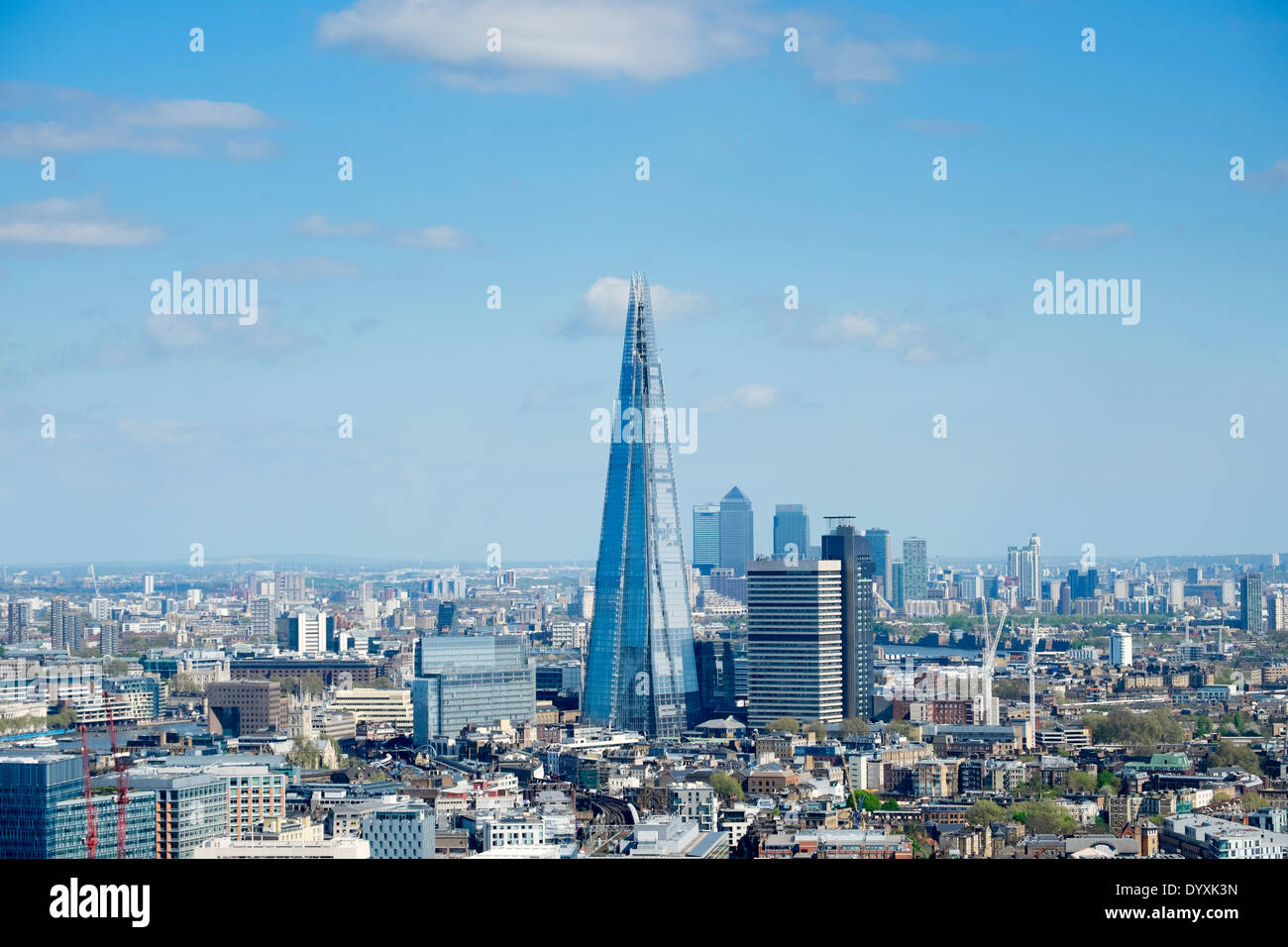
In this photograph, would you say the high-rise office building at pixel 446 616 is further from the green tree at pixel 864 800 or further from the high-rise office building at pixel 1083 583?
the green tree at pixel 864 800

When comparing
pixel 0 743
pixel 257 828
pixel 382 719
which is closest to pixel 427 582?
pixel 382 719

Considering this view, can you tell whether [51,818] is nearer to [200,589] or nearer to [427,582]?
[200,589]

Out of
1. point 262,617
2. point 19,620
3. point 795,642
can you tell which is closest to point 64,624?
point 19,620

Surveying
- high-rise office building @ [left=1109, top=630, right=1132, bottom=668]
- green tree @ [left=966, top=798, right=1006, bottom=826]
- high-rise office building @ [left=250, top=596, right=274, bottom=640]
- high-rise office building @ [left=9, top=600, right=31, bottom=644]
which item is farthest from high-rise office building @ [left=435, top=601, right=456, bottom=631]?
green tree @ [left=966, top=798, right=1006, bottom=826]

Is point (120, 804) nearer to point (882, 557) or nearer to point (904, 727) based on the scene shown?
point (904, 727)

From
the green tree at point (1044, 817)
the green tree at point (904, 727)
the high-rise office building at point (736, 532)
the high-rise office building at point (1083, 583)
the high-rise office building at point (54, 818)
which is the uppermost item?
the high-rise office building at point (736, 532)

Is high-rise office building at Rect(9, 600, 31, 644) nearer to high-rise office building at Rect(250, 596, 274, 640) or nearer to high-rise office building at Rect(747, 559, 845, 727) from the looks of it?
high-rise office building at Rect(250, 596, 274, 640)

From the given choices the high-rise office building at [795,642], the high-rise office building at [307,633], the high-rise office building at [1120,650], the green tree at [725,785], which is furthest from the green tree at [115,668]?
the high-rise office building at [1120,650]
